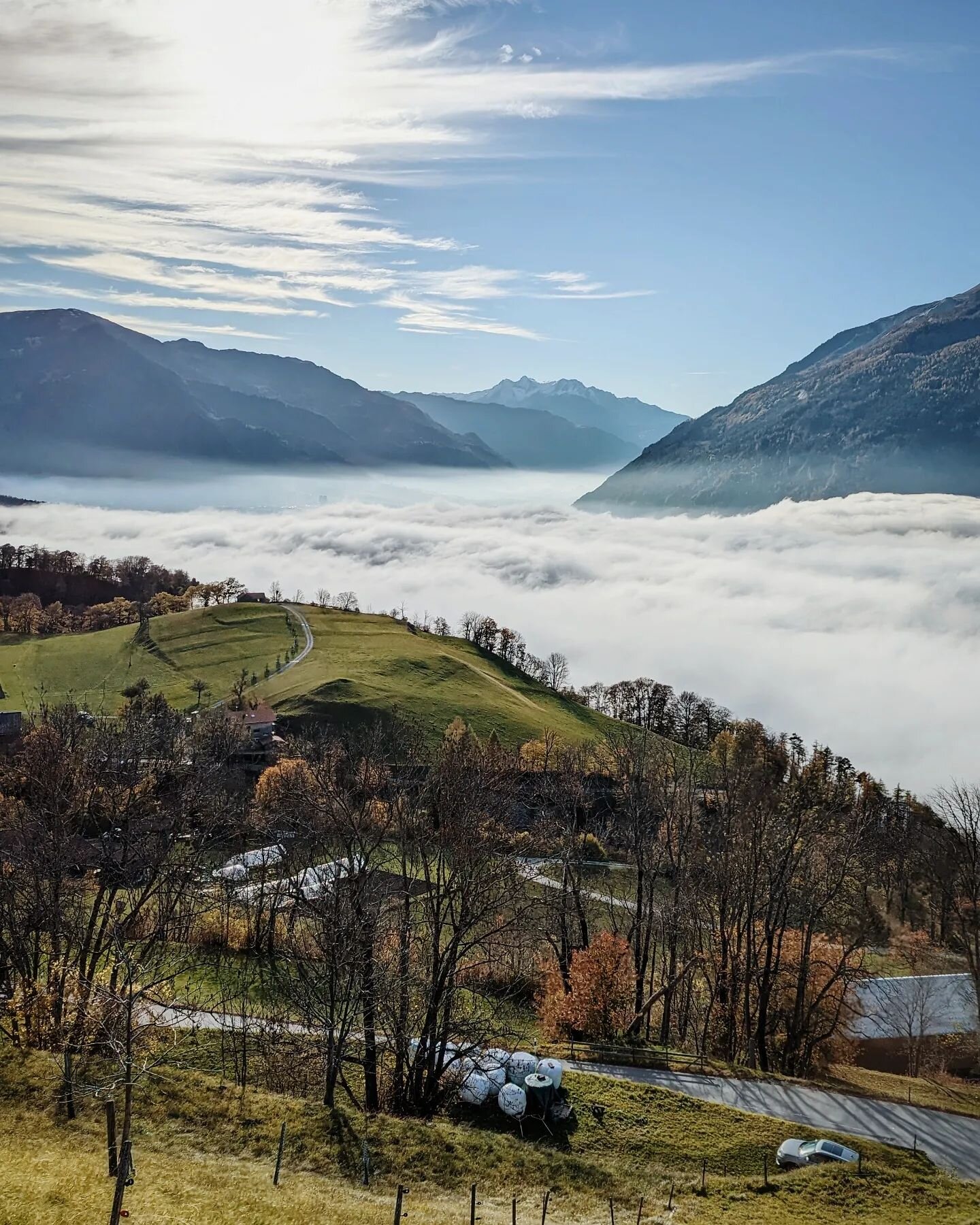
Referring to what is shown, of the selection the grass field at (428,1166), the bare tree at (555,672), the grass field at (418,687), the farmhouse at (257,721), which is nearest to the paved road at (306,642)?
the grass field at (418,687)

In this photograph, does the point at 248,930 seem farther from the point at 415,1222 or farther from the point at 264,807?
the point at 415,1222

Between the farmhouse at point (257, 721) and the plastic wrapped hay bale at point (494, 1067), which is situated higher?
the plastic wrapped hay bale at point (494, 1067)

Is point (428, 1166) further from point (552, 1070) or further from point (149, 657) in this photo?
point (149, 657)

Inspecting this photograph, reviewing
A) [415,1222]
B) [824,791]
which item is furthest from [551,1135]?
[824,791]

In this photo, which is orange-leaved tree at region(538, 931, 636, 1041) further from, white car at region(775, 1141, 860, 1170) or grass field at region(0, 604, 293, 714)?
grass field at region(0, 604, 293, 714)

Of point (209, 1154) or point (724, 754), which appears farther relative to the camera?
point (724, 754)

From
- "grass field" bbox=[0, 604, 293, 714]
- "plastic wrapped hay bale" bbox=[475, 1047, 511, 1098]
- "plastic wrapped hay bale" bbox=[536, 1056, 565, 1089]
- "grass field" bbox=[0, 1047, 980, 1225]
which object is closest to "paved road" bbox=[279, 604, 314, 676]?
"grass field" bbox=[0, 604, 293, 714]

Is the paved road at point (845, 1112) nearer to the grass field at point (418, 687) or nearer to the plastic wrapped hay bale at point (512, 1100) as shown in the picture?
the plastic wrapped hay bale at point (512, 1100)
